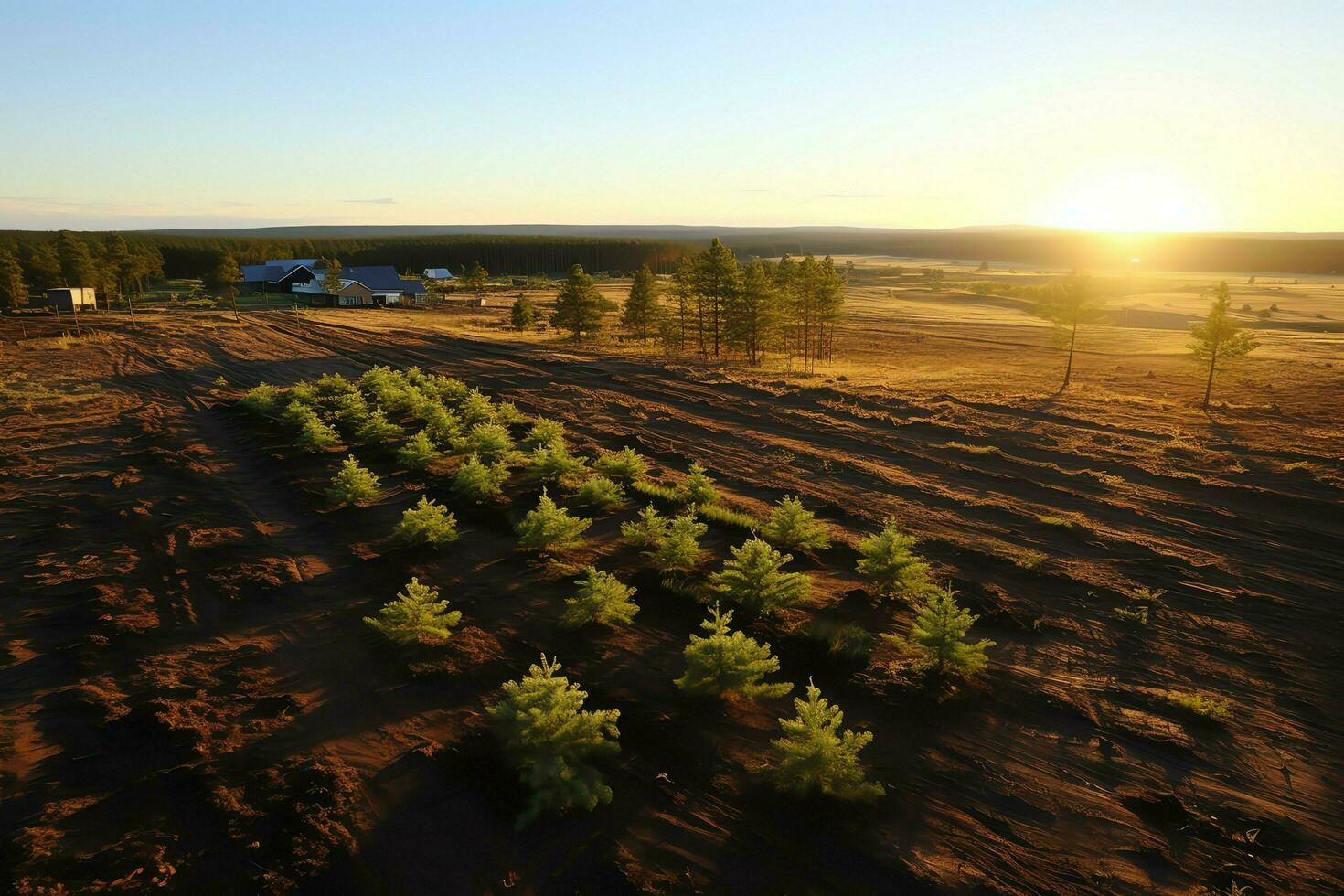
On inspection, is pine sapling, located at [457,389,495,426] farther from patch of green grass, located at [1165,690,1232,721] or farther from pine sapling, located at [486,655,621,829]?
patch of green grass, located at [1165,690,1232,721]

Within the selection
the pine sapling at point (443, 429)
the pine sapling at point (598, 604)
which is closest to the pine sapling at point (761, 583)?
the pine sapling at point (598, 604)

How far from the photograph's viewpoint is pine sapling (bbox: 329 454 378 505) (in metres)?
19.8

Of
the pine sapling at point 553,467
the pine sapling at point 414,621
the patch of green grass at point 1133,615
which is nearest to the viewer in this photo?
the pine sapling at point 414,621

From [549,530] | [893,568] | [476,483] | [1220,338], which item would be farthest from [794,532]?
[1220,338]

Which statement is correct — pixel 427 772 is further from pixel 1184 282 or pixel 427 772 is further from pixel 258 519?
pixel 1184 282

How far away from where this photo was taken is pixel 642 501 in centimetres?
2089

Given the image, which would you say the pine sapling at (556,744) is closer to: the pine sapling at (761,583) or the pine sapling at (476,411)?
the pine sapling at (761,583)

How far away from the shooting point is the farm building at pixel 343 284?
94625mm

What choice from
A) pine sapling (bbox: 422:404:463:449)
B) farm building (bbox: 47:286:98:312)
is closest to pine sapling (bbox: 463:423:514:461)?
pine sapling (bbox: 422:404:463:449)

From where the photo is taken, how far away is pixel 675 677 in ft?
39.6

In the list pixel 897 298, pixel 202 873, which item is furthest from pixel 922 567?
pixel 897 298

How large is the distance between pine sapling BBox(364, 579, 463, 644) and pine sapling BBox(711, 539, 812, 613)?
5120mm

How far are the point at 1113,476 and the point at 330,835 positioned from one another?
80.3 ft

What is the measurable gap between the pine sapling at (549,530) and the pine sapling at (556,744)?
257 inches
